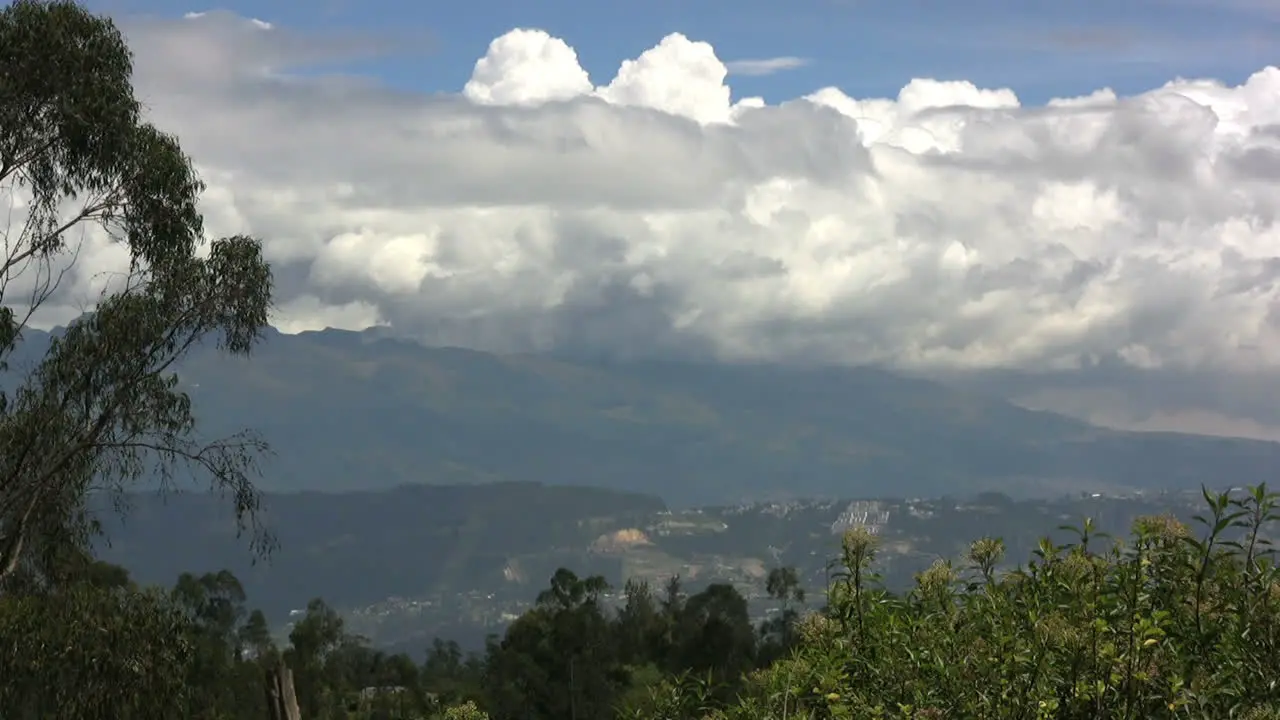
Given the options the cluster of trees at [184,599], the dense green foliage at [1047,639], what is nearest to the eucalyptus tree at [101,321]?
the cluster of trees at [184,599]

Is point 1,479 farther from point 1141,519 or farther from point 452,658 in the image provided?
point 452,658

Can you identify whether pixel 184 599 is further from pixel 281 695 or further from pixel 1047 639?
Answer: pixel 1047 639

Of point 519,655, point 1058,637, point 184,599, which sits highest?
point 1058,637

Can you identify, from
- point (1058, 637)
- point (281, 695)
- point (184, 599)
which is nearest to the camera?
point (1058, 637)

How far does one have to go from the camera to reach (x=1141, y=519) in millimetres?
4668

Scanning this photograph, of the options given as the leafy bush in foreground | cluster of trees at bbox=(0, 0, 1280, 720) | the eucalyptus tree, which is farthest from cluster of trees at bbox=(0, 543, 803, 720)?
the leafy bush in foreground

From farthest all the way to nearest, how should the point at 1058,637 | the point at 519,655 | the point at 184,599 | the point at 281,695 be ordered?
the point at 519,655 < the point at 184,599 < the point at 281,695 < the point at 1058,637

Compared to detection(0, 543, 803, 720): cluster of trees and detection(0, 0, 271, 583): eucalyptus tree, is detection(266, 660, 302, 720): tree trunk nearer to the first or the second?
detection(0, 0, 271, 583): eucalyptus tree

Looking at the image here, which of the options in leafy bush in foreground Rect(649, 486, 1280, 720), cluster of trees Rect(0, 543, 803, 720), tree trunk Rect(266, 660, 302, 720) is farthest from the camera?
cluster of trees Rect(0, 543, 803, 720)

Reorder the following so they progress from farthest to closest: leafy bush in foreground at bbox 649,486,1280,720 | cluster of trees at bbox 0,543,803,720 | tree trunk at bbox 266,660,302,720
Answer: cluster of trees at bbox 0,543,803,720
tree trunk at bbox 266,660,302,720
leafy bush in foreground at bbox 649,486,1280,720

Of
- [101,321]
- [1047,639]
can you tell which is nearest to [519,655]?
[101,321]

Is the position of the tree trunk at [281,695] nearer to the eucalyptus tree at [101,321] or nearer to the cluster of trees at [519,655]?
the eucalyptus tree at [101,321]

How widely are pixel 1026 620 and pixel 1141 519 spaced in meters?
0.53

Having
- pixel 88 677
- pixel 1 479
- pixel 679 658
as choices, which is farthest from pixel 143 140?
pixel 679 658
